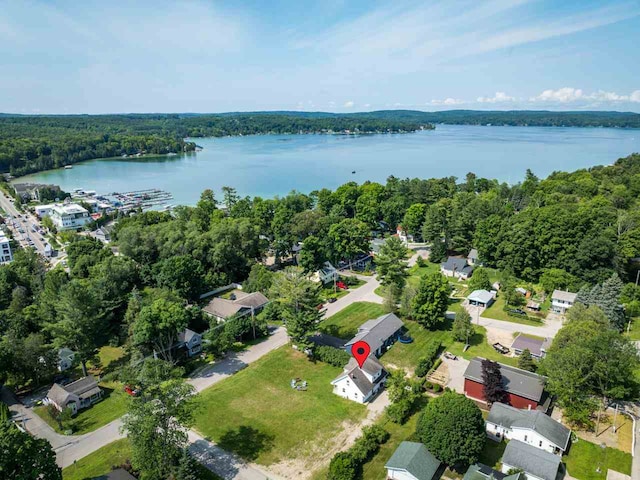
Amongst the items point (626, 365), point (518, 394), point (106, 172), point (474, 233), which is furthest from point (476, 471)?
point (106, 172)

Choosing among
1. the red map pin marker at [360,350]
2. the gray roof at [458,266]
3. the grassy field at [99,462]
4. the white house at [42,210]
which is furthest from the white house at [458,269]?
the white house at [42,210]

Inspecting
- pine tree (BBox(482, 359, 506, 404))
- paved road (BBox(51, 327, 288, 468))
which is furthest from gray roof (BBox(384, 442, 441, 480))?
paved road (BBox(51, 327, 288, 468))

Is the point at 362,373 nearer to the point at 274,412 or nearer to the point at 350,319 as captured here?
the point at 274,412

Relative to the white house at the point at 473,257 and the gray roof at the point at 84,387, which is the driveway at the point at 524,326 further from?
the gray roof at the point at 84,387

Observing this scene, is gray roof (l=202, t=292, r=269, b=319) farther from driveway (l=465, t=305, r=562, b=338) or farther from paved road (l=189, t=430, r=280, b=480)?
driveway (l=465, t=305, r=562, b=338)

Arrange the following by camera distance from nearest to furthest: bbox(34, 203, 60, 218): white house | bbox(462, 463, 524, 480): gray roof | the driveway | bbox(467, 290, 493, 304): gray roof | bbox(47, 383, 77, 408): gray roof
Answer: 1. bbox(462, 463, 524, 480): gray roof
2. bbox(47, 383, 77, 408): gray roof
3. the driveway
4. bbox(467, 290, 493, 304): gray roof
5. bbox(34, 203, 60, 218): white house

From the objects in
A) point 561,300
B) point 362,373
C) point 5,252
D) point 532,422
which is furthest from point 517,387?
point 5,252
